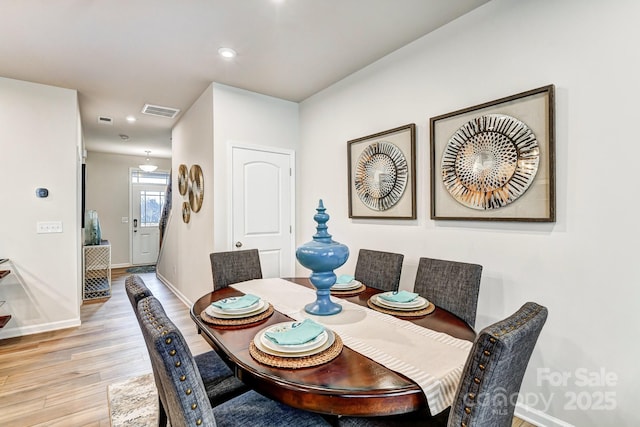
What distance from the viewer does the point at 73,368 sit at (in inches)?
105

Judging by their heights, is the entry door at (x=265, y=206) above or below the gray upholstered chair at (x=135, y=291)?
above

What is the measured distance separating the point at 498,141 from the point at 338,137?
1.69 m

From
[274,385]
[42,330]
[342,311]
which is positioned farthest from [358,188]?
[42,330]

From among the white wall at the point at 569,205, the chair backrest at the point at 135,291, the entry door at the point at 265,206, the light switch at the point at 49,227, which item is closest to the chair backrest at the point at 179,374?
the chair backrest at the point at 135,291

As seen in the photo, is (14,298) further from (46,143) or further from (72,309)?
(46,143)

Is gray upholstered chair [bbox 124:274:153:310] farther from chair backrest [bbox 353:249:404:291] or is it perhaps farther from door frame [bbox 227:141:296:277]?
door frame [bbox 227:141:296:277]

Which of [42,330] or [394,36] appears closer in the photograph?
[394,36]

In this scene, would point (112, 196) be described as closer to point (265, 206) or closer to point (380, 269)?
point (265, 206)

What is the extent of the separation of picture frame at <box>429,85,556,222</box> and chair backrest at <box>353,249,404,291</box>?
0.48 m

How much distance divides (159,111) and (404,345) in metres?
4.36

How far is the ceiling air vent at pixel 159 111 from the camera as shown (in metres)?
4.17

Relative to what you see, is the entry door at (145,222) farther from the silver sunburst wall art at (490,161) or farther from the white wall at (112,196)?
the silver sunburst wall art at (490,161)

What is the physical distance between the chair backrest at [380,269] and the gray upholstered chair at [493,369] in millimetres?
1307

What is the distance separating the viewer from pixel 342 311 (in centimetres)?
173
